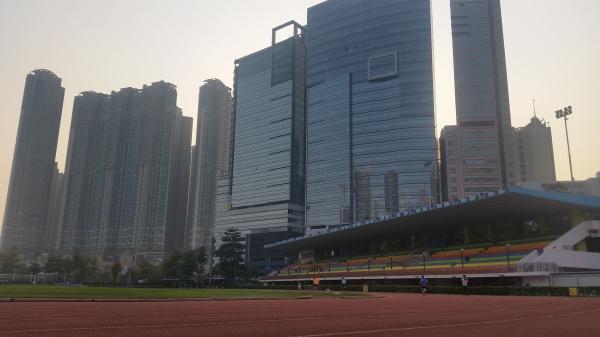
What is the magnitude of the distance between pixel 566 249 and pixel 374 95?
11135 centimetres

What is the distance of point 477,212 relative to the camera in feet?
186

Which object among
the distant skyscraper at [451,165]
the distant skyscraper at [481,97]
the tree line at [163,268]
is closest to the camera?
the tree line at [163,268]

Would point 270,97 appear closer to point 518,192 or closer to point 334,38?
point 334,38

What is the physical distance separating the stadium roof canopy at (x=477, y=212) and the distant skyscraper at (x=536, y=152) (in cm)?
13568

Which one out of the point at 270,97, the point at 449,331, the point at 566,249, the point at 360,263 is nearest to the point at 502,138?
the point at 270,97

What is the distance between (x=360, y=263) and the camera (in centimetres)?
7588

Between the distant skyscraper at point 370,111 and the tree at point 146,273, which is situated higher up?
the distant skyscraper at point 370,111

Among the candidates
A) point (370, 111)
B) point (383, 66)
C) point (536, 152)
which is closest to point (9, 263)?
point (370, 111)

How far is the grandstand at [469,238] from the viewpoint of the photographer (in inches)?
1914

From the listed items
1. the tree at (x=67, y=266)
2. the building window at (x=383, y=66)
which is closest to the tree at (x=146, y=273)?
the tree at (x=67, y=266)

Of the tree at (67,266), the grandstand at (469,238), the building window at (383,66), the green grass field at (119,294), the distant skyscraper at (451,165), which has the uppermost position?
the building window at (383,66)

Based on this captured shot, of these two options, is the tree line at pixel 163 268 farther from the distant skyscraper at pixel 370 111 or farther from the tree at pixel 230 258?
the distant skyscraper at pixel 370 111

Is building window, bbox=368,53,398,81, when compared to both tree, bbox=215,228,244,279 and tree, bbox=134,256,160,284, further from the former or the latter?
tree, bbox=134,256,160,284

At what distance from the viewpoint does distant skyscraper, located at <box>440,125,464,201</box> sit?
6619 inches
